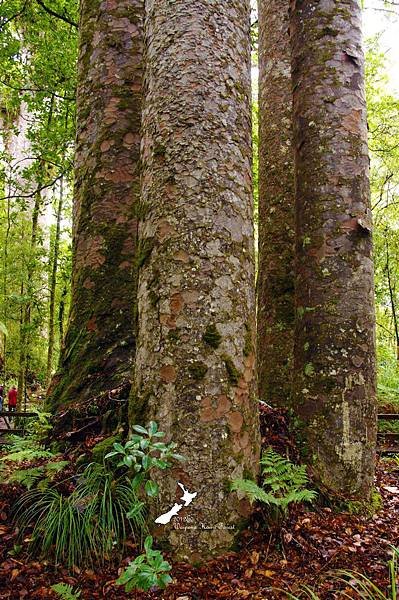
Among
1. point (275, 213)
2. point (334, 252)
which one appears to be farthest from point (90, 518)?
point (275, 213)

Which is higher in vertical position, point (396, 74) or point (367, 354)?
point (396, 74)

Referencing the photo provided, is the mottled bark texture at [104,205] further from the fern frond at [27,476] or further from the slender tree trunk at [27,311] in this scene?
the slender tree trunk at [27,311]

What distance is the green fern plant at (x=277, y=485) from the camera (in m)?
2.45

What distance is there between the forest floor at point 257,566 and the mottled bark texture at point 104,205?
125 centimetres

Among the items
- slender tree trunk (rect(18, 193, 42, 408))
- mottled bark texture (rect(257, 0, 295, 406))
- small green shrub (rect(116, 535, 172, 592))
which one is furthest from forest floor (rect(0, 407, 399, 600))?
slender tree trunk (rect(18, 193, 42, 408))

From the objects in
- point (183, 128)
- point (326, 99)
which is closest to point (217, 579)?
point (183, 128)

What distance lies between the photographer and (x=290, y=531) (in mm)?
2686

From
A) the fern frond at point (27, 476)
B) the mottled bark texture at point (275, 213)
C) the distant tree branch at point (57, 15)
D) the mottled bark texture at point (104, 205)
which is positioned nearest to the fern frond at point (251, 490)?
the fern frond at point (27, 476)

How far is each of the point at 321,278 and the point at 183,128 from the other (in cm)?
144

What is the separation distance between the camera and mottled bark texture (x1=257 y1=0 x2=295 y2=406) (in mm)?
5078

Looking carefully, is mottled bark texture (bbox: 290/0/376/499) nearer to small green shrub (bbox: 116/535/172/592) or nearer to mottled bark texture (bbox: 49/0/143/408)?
mottled bark texture (bbox: 49/0/143/408)

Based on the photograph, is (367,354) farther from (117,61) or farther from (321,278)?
(117,61)

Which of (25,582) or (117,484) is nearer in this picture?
(25,582)

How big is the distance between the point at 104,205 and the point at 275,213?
196 centimetres
